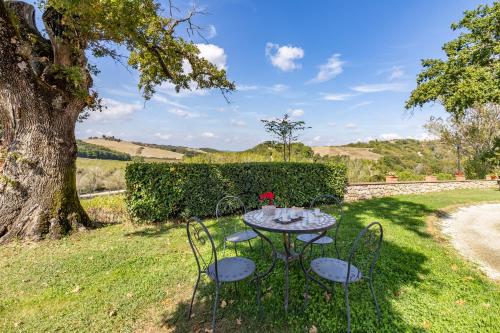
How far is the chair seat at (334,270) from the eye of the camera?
2244mm

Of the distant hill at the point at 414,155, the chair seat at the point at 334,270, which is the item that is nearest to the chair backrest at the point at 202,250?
Result: the chair seat at the point at 334,270

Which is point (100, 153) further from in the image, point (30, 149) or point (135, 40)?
point (135, 40)

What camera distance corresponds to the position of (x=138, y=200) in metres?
5.76

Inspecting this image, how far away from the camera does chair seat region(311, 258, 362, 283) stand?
2244mm

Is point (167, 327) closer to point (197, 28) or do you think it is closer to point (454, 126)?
point (197, 28)

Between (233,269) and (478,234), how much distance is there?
605 cm

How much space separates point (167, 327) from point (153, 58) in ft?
23.8

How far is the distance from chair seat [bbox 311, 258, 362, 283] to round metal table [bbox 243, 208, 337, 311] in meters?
0.31

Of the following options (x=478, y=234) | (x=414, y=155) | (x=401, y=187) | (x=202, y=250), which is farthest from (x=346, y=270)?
(x=414, y=155)

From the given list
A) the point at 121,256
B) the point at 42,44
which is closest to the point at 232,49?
the point at 42,44

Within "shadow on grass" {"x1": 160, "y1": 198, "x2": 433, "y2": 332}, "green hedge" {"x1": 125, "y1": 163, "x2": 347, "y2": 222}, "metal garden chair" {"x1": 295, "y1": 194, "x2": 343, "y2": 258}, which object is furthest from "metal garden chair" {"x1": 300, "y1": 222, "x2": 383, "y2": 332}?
"green hedge" {"x1": 125, "y1": 163, "x2": 347, "y2": 222}

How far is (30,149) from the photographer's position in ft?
15.8

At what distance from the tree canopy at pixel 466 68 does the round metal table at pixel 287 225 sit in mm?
5967

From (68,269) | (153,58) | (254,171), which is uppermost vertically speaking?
(153,58)
